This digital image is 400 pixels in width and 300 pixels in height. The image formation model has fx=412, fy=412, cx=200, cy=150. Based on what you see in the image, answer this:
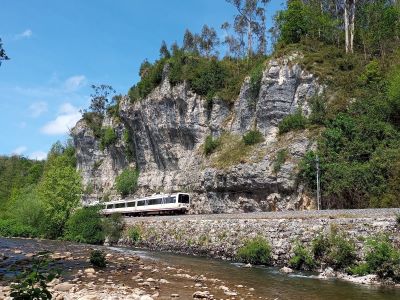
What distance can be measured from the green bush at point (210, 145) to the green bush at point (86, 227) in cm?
1448

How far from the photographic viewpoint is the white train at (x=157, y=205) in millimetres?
45031

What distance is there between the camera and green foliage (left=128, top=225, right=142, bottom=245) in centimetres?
3811

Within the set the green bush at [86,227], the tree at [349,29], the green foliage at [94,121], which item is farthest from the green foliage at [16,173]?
the tree at [349,29]

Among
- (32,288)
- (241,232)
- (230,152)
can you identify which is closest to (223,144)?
(230,152)

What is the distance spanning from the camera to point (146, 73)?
6981cm

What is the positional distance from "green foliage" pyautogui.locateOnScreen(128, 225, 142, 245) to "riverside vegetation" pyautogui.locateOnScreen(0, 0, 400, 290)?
13cm

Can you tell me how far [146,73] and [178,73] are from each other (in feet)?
43.4

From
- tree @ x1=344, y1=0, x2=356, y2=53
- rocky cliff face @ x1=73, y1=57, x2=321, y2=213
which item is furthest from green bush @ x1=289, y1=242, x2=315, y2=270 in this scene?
tree @ x1=344, y1=0, x2=356, y2=53

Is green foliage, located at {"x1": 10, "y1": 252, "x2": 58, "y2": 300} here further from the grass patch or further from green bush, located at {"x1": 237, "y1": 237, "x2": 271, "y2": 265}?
the grass patch

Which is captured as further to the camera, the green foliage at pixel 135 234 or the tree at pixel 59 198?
the tree at pixel 59 198

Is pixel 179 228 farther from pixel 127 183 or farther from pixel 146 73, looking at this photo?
pixel 146 73

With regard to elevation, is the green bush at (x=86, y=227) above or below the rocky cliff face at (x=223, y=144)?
below

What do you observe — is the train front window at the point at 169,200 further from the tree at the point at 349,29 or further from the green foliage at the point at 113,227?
the tree at the point at 349,29

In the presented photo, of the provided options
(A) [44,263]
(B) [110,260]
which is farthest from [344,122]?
(A) [44,263]
